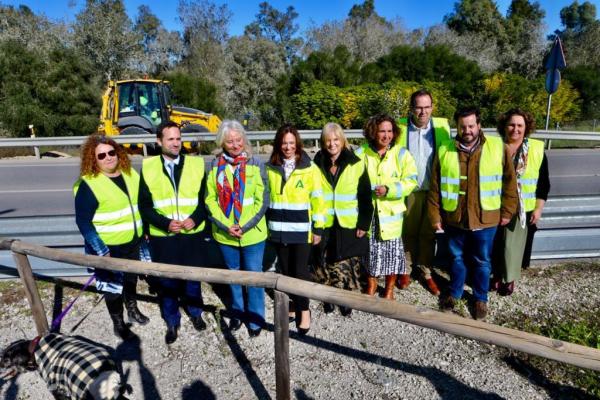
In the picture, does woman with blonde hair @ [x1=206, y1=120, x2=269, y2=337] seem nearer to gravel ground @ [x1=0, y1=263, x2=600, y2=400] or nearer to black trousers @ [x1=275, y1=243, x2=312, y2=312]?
black trousers @ [x1=275, y1=243, x2=312, y2=312]

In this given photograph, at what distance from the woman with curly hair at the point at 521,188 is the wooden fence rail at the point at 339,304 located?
1.93 meters

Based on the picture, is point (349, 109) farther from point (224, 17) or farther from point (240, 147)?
point (224, 17)

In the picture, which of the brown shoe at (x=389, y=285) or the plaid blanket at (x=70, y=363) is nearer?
the plaid blanket at (x=70, y=363)

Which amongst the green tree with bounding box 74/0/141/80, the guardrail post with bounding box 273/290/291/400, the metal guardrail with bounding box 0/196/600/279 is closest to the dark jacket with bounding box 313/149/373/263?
the guardrail post with bounding box 273/290/291/400

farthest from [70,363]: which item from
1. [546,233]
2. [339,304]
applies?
[546,233]

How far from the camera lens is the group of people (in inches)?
123

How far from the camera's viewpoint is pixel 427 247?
4.19 metres

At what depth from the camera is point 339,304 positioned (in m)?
2.25

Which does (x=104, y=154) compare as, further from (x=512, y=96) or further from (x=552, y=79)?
(x=512, y=96)

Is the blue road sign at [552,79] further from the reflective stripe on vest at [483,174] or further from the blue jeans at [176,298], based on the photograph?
the blue jeans at [176,298]

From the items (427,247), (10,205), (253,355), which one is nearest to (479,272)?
(427,247)

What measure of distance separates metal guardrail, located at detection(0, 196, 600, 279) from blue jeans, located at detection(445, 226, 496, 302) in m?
1.08

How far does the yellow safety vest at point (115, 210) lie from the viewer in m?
3.01

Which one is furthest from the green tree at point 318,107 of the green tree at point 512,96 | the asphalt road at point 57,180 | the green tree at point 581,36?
the green tree at point 581,36
